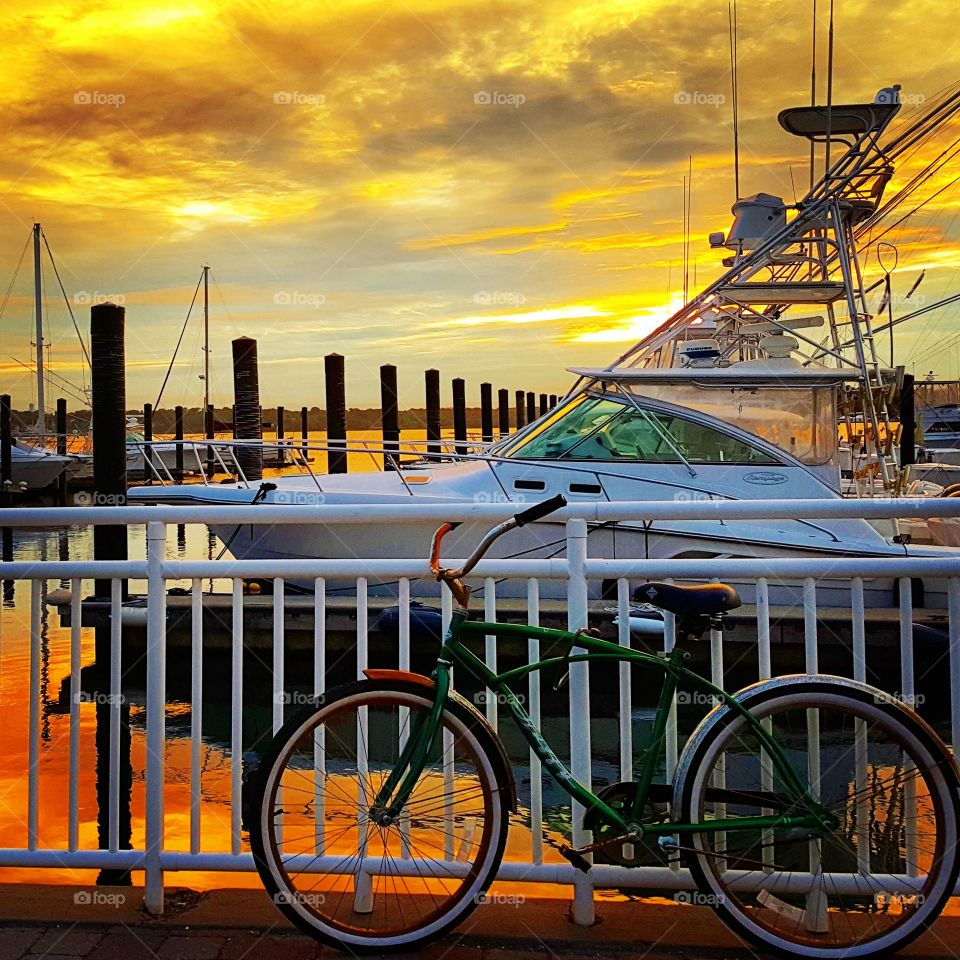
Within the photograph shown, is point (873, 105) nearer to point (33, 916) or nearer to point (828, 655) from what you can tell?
point (828, 655)

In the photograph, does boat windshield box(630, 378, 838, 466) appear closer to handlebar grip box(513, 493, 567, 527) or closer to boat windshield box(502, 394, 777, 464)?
boat windshield box(502, 394, 777, 464)

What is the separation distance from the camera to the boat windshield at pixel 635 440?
34.5ft

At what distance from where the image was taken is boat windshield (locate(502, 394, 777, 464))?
1051 cm

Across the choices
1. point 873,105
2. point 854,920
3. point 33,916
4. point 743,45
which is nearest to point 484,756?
point 854,920

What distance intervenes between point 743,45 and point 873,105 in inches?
113

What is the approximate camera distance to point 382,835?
3.07 metres

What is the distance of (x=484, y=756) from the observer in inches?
117
